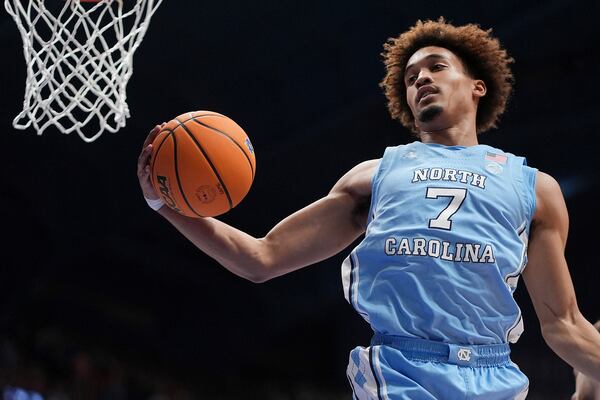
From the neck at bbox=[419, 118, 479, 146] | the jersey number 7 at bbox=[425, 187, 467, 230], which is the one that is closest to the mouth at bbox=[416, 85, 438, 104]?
the neck at bbox=[419, 118, 479, 146]

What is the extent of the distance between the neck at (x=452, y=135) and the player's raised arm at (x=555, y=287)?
1.12ft

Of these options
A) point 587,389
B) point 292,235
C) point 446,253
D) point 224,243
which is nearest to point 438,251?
point 446,253

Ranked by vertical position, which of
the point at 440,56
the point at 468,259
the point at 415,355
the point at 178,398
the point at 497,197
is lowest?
the point at 178,398

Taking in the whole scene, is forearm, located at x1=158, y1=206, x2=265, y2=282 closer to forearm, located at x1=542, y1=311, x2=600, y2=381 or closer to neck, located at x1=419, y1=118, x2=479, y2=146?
neck, located at x1=419, y1=118, x2=479, y2=146

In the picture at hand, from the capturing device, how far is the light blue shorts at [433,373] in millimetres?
2422

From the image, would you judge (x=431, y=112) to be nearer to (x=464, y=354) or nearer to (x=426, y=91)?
(x=426, y=91)

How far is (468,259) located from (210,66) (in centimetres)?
490

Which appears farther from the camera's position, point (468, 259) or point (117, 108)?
point (117, 108)

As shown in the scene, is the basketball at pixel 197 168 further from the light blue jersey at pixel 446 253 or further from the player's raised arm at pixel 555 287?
the player's raised arm at pixel 555 287

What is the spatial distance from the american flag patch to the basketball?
0.79 m

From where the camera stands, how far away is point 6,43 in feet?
21.5

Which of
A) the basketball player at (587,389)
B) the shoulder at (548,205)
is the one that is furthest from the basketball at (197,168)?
the basketball player at (587,389)

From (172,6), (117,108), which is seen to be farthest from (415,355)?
(172,6)

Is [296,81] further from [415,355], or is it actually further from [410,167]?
[415,355]
